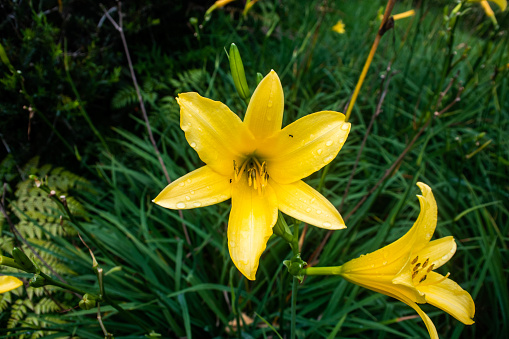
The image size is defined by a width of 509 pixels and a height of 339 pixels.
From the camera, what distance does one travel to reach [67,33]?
2.50 metres

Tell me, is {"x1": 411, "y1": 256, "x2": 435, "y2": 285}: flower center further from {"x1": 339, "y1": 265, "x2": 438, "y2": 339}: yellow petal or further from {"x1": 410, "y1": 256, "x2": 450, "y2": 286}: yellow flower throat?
{"x1": 339, "y1": 265, "x2": 438, "y2": 339}: yellow petal

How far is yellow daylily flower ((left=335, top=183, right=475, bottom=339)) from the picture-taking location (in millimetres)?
891

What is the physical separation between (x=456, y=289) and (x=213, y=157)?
0.85m

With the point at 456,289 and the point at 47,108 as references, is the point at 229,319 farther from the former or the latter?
the point at 47,108

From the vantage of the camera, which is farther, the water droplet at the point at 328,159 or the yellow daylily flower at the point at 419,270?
the water droplet at the point at 328,159

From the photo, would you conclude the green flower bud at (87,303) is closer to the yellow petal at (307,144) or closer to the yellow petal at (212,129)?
the yellow petal at (212,129)

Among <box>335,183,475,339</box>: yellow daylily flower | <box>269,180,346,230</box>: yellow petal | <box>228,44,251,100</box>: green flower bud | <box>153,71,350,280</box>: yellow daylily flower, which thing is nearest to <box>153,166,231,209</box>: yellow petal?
<box>153,71,350,280</box>: yellow daylily flower

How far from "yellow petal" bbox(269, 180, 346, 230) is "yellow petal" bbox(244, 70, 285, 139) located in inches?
8.1

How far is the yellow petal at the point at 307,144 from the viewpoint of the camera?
997mm

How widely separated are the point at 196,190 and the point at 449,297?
834 millimetres

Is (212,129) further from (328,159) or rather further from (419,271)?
(419,271)

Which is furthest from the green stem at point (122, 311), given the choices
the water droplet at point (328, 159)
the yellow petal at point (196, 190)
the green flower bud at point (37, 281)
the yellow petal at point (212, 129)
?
the water droplet at point (328, 159)

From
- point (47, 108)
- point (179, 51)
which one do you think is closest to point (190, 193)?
point (47, 108)

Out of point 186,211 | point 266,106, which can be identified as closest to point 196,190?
point 266,106
